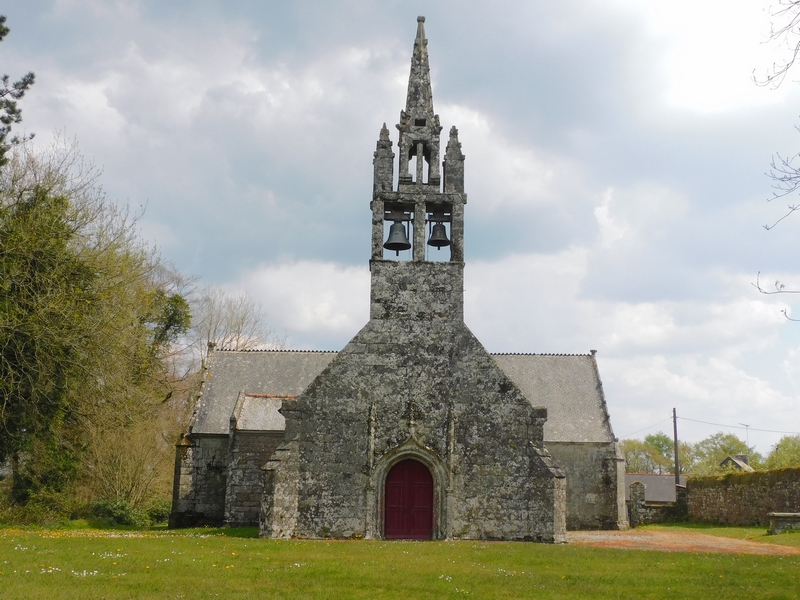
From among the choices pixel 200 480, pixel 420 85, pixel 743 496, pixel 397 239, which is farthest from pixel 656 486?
pixel 420 85

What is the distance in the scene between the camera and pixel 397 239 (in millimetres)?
18984

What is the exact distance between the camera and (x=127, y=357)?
24.2m

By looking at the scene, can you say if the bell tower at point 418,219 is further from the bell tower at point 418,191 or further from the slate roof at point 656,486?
the slate roof at point 656,486

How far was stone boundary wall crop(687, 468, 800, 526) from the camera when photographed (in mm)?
25031

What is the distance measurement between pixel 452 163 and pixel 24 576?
1413 cm

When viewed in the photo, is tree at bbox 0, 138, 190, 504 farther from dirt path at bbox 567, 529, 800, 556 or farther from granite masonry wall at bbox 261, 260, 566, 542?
dirt path at bbox 567, 529, 800, 556

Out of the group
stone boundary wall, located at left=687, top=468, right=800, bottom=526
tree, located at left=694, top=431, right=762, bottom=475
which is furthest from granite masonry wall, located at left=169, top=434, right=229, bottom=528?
tree, located at left=694, top=431, right=762, bottom=475

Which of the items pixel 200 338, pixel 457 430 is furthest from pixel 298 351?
pixel 200 338

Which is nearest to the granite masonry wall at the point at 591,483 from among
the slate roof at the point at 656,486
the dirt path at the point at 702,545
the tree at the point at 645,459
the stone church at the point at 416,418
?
the dirt path at the point at 702,545

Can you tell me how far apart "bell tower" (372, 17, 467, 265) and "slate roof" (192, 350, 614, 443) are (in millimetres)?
8242

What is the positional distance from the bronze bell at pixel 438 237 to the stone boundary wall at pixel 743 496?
15663 mm

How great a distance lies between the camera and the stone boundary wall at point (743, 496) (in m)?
25.0

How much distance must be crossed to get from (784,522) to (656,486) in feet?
78.1

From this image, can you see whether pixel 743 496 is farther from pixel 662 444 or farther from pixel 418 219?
pixel 662 444
